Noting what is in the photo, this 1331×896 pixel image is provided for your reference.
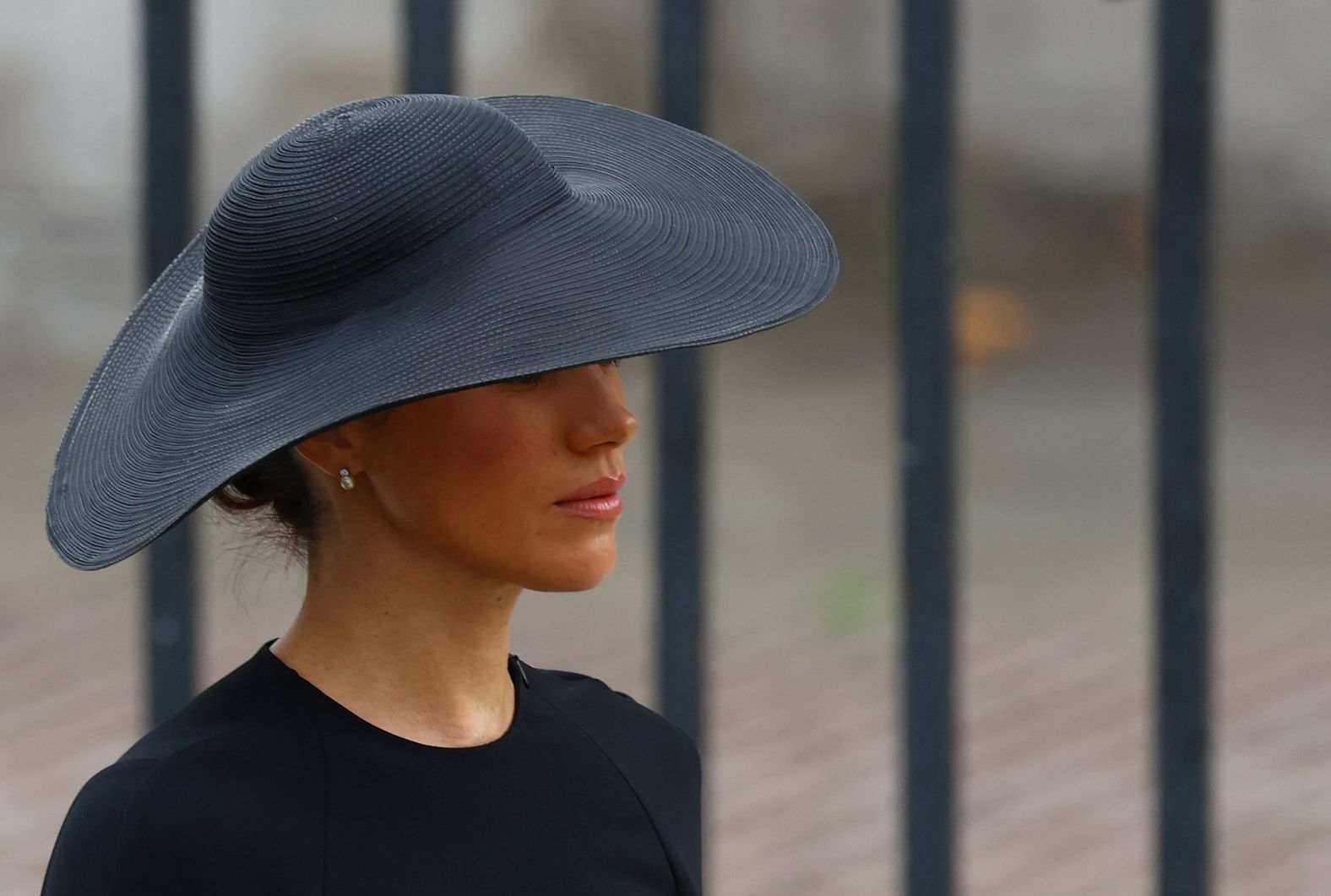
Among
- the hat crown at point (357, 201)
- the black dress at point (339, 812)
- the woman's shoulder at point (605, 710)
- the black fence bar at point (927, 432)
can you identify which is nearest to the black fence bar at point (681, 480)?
the black fence bar at point (927, 432)

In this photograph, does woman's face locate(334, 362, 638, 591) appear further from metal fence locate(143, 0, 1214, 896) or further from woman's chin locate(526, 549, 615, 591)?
metal fence locate(143, 0, 1214, 896)

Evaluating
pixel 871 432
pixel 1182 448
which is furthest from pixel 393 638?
pixel 871 432

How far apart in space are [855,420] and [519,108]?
2952 mm

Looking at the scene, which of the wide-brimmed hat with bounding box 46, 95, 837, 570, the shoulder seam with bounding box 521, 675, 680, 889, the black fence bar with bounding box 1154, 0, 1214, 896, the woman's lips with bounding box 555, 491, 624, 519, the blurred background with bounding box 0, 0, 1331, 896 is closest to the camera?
the wide-brimmed hat with bounding box 46, 95, 837, 570

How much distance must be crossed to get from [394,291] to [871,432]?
3.33 metres

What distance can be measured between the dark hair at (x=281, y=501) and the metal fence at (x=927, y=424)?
94 cm

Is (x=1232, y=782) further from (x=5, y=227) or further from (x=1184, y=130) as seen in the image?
(x=5, y=227)

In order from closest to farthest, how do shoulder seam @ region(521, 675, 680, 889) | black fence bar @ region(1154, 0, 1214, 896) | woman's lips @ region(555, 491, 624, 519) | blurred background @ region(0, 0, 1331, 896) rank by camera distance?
woman's lips @ region(555, 491, 624, 519) → shoulder seam @ region(521, 675, 680, 889) → black fence bar @ region(1154, 0, 1214, 896) → blurred background @ region(0, 0, 1331, 896)

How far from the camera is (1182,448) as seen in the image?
7.75 ft

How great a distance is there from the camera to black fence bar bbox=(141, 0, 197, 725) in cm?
235

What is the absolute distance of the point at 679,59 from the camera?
7.70ft

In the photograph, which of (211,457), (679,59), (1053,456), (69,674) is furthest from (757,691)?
(211,457)

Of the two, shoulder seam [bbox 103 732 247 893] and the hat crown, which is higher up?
the hat crown

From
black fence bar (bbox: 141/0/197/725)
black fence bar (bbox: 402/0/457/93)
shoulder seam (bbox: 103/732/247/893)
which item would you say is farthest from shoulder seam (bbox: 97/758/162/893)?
black fence bar (bbox: 402/0/457/93)
